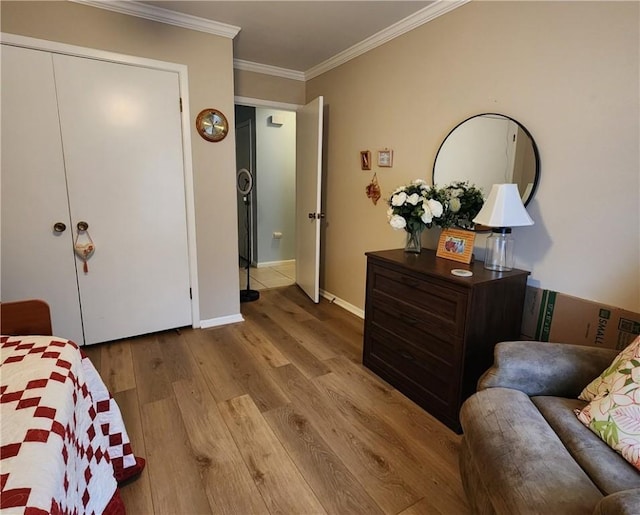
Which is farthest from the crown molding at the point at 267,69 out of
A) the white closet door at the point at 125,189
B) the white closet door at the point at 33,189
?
the white closet door at the point at 33,189

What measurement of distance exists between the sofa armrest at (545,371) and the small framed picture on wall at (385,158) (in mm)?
1854

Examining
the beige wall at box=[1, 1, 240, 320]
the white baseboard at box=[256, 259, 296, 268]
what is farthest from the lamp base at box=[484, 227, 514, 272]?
the white baseboard at box=[256, 259, 296, 268]

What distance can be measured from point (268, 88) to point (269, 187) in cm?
158

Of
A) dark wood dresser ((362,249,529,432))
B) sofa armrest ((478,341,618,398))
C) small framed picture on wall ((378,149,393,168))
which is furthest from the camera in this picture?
small framed picture on wall ((378,149,393,168))

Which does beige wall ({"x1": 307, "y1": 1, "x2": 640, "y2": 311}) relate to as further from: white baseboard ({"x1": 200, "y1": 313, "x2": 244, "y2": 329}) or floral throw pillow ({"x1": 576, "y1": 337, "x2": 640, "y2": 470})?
white baseboard ({"x1": 200, "y1": 313, "x2": 244, "y2": 329})

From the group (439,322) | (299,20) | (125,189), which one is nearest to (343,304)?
(439,322)

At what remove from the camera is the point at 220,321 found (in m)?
3.09

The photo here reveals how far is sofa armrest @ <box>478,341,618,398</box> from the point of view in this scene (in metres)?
1.37

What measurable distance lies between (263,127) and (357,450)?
422 cm

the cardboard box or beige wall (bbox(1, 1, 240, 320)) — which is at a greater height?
beige wall (bbox(1, 1, 240, 320))

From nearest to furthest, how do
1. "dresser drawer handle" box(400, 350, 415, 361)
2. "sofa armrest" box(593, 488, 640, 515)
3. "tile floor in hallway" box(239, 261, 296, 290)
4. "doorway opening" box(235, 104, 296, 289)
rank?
"sofa armrest" box(593, 488, 640, 515)
"dresser drawer handle" box(400, 350, 415, 361)
"tile floor in hallway" box(239, 261, 296, 290)
"doorway opening" box(235, 104, 296, 289)

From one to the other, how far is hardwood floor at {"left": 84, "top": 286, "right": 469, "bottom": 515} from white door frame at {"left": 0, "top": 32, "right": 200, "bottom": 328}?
50 cm

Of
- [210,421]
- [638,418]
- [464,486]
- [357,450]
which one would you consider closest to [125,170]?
[210,421]

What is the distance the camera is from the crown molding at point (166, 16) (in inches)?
90.9
